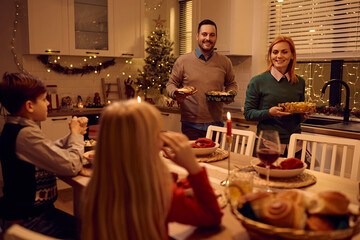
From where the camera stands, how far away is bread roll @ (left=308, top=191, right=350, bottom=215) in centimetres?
93

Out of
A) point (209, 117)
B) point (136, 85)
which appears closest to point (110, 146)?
point (209, 117)

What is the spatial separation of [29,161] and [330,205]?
1.25 m

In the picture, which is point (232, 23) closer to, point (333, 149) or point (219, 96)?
point (219, 96)

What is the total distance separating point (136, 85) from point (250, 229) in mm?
4112

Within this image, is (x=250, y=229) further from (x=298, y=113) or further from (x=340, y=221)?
(x=298, y=113)

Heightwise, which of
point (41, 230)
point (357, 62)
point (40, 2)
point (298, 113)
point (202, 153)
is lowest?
point (41, 230)

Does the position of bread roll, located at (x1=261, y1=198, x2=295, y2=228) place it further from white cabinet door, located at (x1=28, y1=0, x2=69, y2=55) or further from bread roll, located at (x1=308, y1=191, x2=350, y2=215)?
white cabinet door, located at (x1=28, y1=0, x2=69, y2=55)

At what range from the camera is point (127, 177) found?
929 mm

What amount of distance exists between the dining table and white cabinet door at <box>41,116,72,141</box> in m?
2.07

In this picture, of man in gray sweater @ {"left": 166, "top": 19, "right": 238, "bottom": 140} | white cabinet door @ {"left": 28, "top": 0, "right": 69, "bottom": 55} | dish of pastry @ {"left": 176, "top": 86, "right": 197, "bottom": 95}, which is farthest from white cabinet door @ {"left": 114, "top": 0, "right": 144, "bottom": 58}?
dish of pastry @ {"left": 176, "top": 86, "right": 197, "bottom": 95}

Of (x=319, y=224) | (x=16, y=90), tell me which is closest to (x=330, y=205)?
(x=319, y=224)

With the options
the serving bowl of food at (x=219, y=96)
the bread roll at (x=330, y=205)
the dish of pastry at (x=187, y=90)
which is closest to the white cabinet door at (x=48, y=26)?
the dish of pastry at (x=187, y=90)

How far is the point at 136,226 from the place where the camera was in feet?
3.04

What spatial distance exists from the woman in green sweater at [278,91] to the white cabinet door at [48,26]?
2.43 metres
